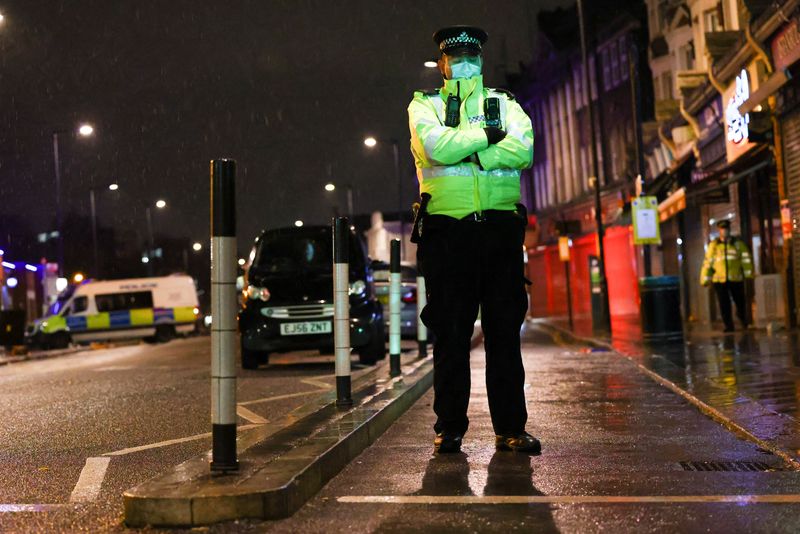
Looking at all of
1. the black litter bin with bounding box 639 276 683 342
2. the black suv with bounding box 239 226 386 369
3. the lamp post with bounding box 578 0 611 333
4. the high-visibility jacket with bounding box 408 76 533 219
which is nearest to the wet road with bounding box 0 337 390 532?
the black suv with bounding box 239 226 386 369

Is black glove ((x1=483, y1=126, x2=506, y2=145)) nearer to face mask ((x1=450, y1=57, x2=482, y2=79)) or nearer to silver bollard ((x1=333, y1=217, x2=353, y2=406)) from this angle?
face mask ((x1=450, y1=57, x2=482, y2=79))

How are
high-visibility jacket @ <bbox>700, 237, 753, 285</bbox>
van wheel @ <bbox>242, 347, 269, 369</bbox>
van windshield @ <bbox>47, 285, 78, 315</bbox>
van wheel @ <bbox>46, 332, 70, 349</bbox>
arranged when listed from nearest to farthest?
van wheel @ <bbox>242, 347, 269, 369</bbox>
high-visibility jacket @ <bbox>700, 237, 753, 285</bbox>
van wheel @ <bbox>46, 332, 70, 349</bbox>
van windshield @ <bbox>47, 285, 78, 315</bbox>

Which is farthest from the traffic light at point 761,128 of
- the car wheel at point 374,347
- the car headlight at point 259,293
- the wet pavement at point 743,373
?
the car headlight at point 259,293

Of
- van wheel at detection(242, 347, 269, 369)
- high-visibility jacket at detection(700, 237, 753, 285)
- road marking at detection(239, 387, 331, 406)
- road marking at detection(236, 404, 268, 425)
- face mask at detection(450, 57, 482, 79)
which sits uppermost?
face mask at detection(450, 57, 482, 79)

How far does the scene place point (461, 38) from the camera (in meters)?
5.86

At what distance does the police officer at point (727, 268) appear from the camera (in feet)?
60.7

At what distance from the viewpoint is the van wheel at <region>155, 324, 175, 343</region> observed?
125ft

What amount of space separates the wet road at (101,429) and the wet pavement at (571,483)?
961 millimetres

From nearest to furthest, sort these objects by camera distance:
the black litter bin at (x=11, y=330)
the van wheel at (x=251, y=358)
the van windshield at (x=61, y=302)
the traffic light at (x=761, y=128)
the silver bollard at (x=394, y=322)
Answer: the silver bollard at (x=394, y=322) < the van wheel at (x=251, y=358) < the traffic light at (x=761, y=128) < the black litter bin at (x=11, y=330) < the van windshield at (x=61, y=302)

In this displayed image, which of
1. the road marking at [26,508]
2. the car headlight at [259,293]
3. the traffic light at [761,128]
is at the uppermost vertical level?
the traffic light at [761,128]

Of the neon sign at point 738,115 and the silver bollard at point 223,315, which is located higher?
the neon sign at point 738,115

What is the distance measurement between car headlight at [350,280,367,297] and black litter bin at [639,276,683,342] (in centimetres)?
483

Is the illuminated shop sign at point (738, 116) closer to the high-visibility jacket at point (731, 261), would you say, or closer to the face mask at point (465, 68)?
the high-visibility jacket at point (731, 261)

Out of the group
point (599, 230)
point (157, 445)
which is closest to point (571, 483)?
point (157, 445)
